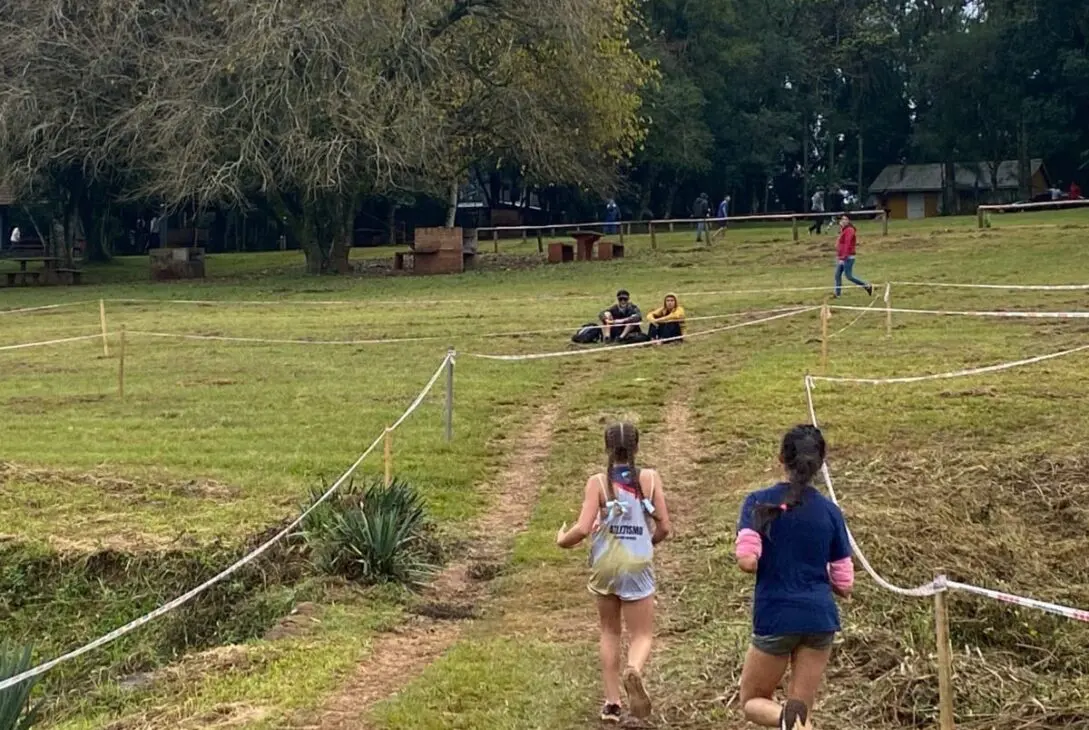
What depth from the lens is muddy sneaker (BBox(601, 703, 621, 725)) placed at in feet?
22.4

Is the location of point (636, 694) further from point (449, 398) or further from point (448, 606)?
point (449, 398)

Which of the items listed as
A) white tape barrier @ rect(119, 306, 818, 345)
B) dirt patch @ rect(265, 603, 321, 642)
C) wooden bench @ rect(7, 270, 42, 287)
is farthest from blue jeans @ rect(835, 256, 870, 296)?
wooden bench @ rect(7, 270, 42, 287)

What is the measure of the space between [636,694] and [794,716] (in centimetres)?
117

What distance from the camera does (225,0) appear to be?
34.0m

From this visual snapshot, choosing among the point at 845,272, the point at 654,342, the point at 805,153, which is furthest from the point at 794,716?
the point at 805,153

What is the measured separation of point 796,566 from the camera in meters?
5.80

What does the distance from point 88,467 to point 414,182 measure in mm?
21520

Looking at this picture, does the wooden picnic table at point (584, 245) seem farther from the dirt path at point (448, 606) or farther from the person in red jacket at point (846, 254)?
the dirt path at point (448, 606)

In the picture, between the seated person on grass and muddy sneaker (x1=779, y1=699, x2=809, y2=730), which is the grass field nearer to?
the seated person on grass

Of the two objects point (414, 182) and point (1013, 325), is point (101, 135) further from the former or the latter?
point (1013, 325)

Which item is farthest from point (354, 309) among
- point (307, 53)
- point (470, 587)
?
point (470, 587)

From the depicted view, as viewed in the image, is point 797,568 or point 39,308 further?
point 39,308

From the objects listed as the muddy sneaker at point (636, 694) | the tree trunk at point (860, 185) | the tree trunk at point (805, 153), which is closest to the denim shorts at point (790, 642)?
the muddy sneaker at point (636, 694)

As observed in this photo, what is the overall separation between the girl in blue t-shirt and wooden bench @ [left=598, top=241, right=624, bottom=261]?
31312 mm
